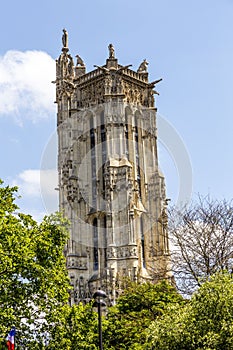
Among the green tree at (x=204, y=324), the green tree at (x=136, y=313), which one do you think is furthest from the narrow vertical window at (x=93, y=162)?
the green tree at (x=204, y=324)

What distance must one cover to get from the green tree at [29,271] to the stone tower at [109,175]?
2417 centimetres

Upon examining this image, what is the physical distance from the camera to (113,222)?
48906 millimetres

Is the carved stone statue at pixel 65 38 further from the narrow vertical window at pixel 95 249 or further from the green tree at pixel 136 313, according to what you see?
the green tree at pixel 136 313

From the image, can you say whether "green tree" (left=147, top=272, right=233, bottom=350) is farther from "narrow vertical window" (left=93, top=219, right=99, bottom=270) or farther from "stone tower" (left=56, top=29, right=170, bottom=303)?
"narrow vertical window" (left=93, top=219, right=99, bottom=270)

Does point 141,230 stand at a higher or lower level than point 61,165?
lower

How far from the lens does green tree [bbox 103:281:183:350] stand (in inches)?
1034

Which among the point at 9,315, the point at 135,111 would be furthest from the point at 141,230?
the point at 9,315

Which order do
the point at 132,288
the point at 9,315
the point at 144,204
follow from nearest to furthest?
the point at 9,315 < the point at 132,288 < the point at 144,204

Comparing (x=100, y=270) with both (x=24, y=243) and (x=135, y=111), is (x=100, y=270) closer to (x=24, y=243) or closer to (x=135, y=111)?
(x=135, y=111)

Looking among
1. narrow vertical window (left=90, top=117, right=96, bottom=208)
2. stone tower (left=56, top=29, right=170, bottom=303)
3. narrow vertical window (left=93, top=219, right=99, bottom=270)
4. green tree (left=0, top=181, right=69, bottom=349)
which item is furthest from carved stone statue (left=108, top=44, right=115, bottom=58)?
green tree (left=0, top=181, right=69, bottom=349)

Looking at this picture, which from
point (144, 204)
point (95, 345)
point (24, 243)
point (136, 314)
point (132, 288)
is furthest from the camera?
point (144, 204)

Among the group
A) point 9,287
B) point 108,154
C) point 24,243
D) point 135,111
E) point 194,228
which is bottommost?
point 9,287

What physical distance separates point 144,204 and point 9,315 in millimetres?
34229

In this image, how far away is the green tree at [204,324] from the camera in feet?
59.4
